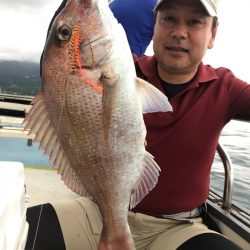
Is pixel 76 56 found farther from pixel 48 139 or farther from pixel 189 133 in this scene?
pixel 189 133

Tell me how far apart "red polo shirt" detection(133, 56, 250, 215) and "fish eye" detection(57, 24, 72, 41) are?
2.75 feet

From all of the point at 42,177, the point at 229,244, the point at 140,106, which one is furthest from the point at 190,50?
the point at 42,177

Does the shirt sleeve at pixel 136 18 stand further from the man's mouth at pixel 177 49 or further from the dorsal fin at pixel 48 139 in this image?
the dorsal fin at pixel 48 139

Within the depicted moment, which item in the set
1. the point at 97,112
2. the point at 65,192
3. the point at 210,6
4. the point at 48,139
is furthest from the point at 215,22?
the point at 65,192

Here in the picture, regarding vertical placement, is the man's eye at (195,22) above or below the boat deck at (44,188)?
above

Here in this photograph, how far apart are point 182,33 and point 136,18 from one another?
865mm

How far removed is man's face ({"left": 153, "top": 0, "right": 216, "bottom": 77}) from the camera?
6.71ft

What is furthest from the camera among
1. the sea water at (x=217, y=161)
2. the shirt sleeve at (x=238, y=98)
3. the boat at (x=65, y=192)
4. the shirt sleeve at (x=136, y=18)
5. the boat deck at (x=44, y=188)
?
the sea water at (x=217, y=161)

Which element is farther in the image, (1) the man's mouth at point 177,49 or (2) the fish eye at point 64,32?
(1) the man's mouth at point 177,49

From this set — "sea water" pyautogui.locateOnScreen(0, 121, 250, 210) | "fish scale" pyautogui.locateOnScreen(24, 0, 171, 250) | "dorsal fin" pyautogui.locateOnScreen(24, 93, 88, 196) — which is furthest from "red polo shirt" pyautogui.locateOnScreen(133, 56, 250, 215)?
"sea water" pyautogui.locateOnScreen(0, 121, 250, 210)

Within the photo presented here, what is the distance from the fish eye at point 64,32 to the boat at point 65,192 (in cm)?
85

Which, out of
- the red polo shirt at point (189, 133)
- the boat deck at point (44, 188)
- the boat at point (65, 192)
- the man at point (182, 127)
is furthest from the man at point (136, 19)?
the boat deck at point (44, 188)

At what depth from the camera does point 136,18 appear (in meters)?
2.80

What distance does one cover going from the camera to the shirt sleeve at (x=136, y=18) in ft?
8.98
